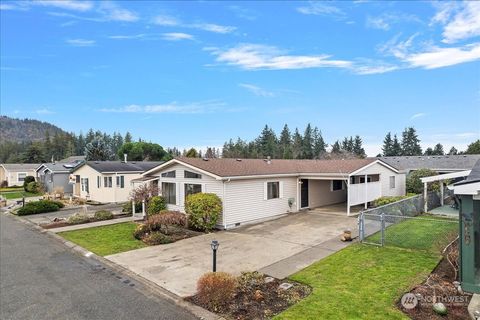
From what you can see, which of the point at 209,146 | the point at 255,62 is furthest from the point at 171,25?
the point at 209,146

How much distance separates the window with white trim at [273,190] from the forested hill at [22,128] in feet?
620

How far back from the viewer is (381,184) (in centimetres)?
2206

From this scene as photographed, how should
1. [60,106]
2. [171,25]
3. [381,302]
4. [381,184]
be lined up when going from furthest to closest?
[60,106] < [381,184] < [171,25] < [381,302]

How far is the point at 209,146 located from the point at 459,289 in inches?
3166

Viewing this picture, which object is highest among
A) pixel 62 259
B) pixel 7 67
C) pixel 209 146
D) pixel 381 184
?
pixel 7 67

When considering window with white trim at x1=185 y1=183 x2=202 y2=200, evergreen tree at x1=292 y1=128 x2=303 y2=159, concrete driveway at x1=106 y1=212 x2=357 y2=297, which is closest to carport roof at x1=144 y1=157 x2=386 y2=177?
window with white trim at x1=185 y1=183 x2=202 y2=200

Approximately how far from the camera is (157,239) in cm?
1310

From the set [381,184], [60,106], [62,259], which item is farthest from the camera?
[60,106]

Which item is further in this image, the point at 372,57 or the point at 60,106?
the point at 60,106

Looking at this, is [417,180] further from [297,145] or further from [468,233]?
[297,145]

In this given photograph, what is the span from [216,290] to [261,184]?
10648 millimetres

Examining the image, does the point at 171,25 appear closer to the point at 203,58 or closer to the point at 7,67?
the point at 203,58

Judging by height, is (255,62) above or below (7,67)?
below

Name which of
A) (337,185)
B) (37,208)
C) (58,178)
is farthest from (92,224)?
(58,178)
